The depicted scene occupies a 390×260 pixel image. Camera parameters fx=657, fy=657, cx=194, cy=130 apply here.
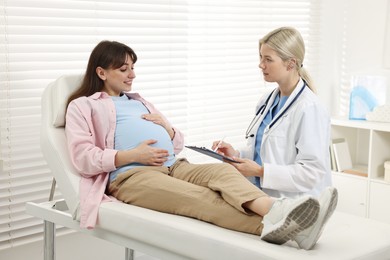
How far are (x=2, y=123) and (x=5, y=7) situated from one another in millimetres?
465

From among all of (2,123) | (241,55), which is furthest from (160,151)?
(241,55)

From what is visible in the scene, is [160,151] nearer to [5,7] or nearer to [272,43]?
[272,43]

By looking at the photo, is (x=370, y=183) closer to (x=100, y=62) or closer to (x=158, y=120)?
(x=158, y=120)

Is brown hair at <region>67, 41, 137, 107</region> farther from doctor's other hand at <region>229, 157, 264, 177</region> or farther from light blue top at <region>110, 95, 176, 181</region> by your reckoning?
doctor's other hand at <region>229, 157, 264, 177</region>

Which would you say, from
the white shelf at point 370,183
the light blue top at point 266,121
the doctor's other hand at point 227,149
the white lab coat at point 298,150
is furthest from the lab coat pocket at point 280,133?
the white shelf at point 370,183

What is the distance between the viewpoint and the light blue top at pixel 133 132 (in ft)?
7.88

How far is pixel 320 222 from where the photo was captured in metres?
1.79

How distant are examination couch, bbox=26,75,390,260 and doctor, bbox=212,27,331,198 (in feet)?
0.75

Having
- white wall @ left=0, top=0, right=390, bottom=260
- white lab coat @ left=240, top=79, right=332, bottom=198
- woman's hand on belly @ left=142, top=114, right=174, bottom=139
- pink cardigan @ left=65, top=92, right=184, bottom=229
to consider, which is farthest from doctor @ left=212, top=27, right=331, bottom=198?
white wall @ left=0, top=0, right=390, bottom=260

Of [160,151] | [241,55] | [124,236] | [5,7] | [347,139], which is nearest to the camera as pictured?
[124,236]

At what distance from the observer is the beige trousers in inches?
77.9

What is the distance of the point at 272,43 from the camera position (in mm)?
2455

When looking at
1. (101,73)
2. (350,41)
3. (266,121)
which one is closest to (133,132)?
(101,73)

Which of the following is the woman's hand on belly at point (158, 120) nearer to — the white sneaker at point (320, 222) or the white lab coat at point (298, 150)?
the white lab coat at point (298, 150)
